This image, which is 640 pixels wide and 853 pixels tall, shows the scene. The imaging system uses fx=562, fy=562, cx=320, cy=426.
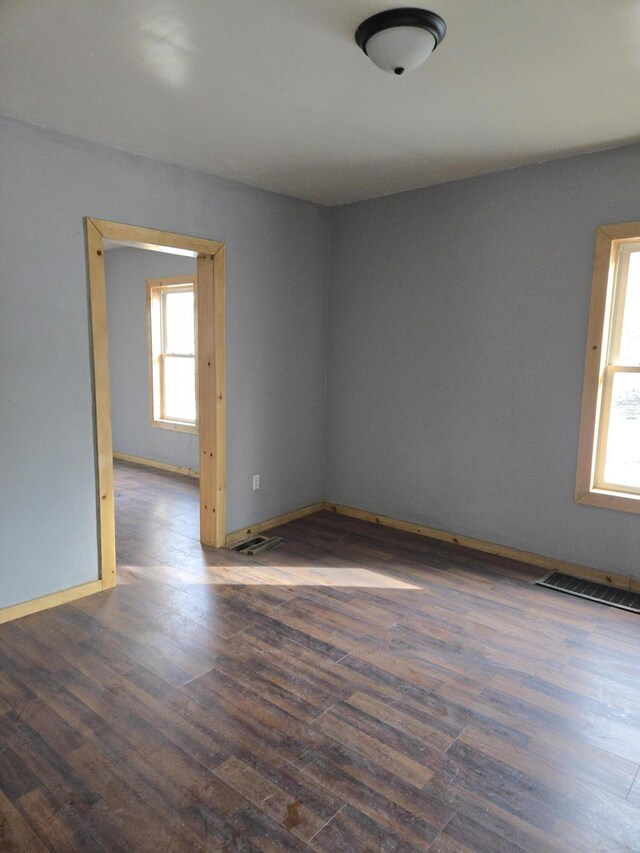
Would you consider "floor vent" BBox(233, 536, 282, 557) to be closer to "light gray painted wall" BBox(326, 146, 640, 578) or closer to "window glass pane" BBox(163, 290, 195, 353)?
"light gray painted wall" BBox(326, 146, 640, 578)

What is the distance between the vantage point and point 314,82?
2320 mm

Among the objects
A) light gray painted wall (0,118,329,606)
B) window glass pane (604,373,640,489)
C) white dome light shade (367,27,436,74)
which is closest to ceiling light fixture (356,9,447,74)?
white dome light shade (367,27,436,74)

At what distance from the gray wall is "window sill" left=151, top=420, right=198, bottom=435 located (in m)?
0.05

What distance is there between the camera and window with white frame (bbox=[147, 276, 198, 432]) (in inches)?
239

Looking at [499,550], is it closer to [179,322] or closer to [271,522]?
[271,522]

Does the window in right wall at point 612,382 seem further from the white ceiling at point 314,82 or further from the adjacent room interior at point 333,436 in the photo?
the white ceiling at point 314,82

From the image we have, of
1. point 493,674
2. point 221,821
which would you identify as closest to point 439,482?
point 493,674

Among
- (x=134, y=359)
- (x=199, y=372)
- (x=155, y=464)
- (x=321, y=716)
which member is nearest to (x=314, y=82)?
(x=199, y=372)

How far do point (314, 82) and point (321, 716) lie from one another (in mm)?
2563

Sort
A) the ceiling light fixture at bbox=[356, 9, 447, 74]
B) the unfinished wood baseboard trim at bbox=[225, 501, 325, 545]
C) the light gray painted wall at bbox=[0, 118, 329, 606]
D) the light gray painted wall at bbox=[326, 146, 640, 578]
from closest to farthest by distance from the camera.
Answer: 1. the ceiling light fixture at bbox=[356, 9, 447, 74]
2. the light gray painted wall at bbox=[0, 118, 329, 606]
3. the light gray painted wall at bbox=[326, 146, 640, 578]
4. the unfinished wood baseboard trim at bbox=[225, 501, 325, 545]

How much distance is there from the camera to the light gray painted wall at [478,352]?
11.2 feet

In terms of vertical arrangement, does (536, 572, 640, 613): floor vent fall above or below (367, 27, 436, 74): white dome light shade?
below

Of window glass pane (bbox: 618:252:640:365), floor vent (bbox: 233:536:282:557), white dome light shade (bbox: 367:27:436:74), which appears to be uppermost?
white dome light shade (bbox: 367:27:436:74)

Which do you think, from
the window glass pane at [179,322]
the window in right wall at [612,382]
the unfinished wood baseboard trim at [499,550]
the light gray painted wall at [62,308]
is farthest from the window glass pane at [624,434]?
the window glass pane at [179,322]
